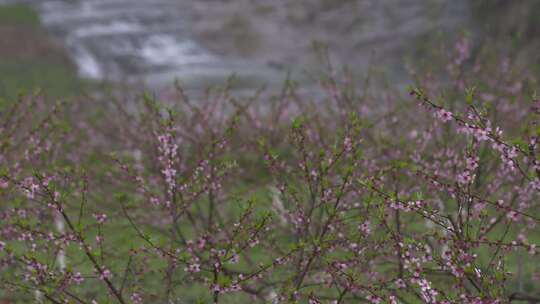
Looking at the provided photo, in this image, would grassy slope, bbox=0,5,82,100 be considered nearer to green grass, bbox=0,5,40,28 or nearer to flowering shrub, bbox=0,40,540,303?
green grass, bbox=0,5,40,28

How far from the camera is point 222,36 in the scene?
80.5ft

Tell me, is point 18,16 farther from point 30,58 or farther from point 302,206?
point 302,206

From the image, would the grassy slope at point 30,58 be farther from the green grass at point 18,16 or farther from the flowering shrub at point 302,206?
the flowering shrub at point 302,206

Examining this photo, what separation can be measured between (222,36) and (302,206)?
2107 centimetres

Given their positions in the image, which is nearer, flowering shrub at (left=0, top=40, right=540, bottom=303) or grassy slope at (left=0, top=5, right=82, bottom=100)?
flowering shrub at (left=0, top=40, right=540, bottom=303)

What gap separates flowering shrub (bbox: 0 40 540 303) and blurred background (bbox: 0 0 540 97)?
32.2ft

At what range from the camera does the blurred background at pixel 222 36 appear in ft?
59.9

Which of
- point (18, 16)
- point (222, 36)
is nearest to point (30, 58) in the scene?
point (18, 16)

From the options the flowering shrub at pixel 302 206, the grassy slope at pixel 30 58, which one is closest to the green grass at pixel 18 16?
the grassy slope at pixel 30 58

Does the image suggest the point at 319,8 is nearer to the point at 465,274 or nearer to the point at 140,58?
the point at 140,58

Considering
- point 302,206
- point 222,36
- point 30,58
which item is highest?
point 222,36

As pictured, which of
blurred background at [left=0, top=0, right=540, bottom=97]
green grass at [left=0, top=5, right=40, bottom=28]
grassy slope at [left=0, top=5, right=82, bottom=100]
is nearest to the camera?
grassy slope at [left=0, top=5, right=82, bottom=100]

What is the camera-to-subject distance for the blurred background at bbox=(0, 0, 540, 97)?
59.9 feet

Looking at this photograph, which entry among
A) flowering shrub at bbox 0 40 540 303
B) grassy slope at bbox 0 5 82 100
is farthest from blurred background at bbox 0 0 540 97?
flowering shrub at bbox 0 40 540 303
